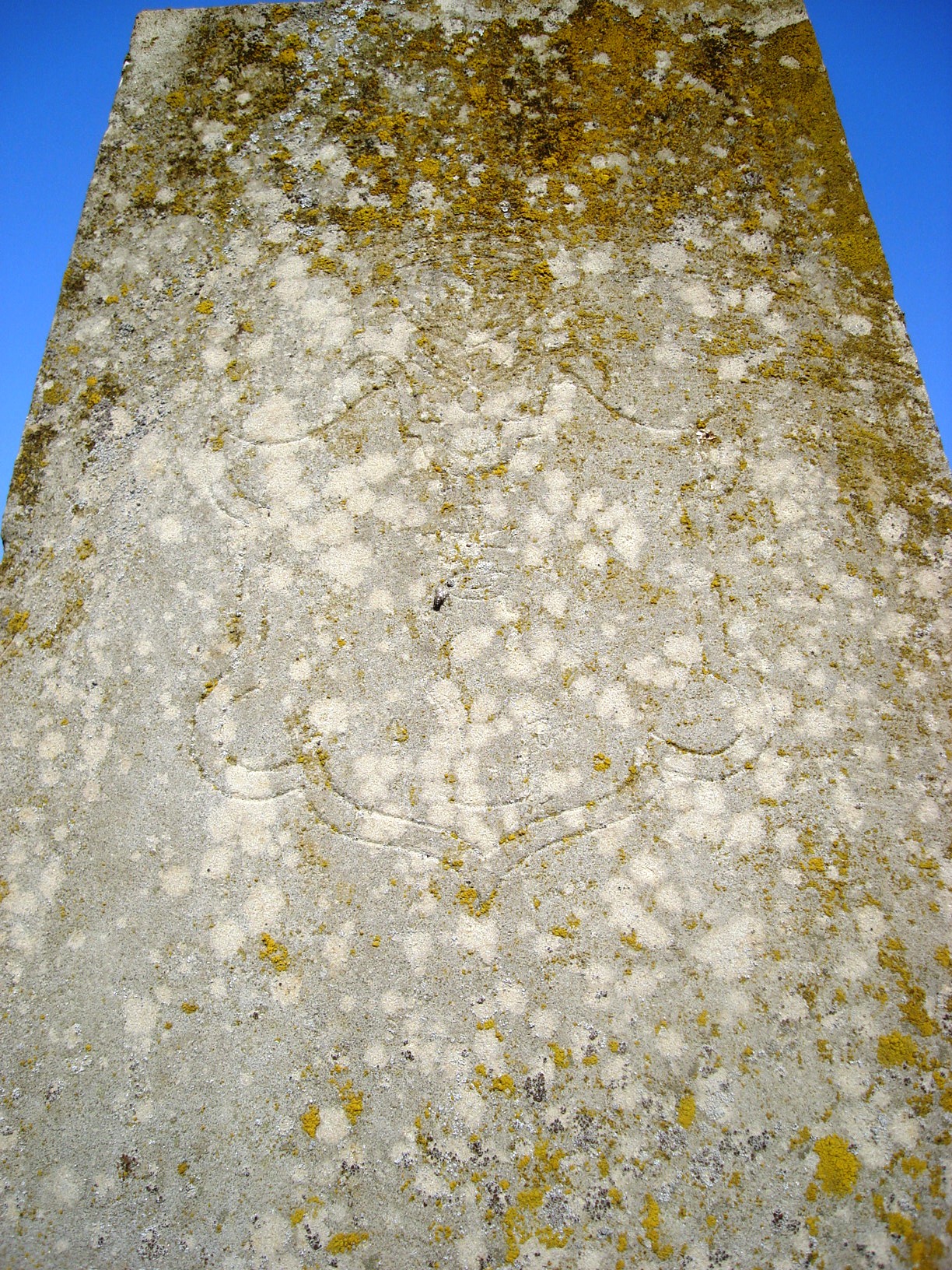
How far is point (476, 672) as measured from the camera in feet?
5.07

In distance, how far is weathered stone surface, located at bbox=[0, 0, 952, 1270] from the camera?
1323 mm

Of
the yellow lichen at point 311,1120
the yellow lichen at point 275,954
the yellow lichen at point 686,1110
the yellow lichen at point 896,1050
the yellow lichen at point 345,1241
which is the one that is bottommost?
the yellow lichen at point 345,1241

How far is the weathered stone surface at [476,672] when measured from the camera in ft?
4.34

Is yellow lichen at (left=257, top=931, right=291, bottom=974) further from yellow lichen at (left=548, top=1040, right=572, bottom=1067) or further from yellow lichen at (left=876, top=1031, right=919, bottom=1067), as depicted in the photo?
yellow lichen at (left=876, top=1031, right=919, bottom=1067)

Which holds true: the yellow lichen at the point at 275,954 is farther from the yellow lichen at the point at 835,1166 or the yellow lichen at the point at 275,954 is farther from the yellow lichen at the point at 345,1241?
the yellow lichen at the point at 835,1166

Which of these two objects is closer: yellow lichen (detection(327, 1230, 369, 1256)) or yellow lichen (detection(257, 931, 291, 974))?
yellow lichen (detection(327, 1230, 369, 1256))

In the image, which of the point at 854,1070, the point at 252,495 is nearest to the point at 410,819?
the point at 252,495

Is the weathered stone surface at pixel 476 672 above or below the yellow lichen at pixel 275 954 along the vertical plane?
above

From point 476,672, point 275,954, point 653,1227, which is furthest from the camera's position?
point 476,672

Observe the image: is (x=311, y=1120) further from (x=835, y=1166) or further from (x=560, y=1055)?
(x=835, y=1166)

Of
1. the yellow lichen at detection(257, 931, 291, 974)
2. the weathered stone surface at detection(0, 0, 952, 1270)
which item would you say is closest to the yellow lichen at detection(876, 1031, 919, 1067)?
the weathered stone surface at detection(0, 0, 952, 1270)

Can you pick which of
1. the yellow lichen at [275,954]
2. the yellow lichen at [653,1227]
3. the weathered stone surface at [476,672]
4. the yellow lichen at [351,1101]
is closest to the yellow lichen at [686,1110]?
the weathered stone surface at [476,672]

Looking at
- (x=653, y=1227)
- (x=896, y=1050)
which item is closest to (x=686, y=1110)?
(x=653, y=1227)

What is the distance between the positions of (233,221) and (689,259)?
1096mm
